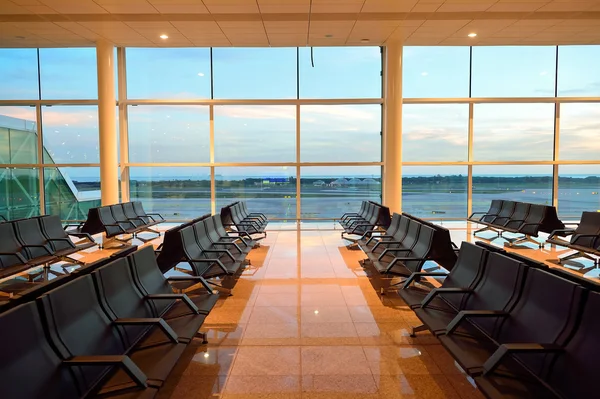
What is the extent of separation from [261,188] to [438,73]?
5.62 metres

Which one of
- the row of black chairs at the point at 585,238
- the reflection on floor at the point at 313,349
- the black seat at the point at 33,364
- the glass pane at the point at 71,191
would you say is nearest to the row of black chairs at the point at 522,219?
the row of black chairs at the point at 585,238

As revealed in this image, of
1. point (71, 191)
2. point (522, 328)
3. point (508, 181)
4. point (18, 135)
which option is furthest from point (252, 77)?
point (522, 328)

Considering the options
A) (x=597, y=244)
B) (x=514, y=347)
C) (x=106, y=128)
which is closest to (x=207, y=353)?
(x=514, y=347)

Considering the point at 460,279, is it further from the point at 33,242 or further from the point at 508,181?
the point at 508,181

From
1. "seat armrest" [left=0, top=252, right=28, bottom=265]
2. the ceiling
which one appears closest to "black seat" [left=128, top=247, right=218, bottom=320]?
"seat armrest" [left=0, top=252, right=28, bottom=265]

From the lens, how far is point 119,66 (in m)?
9.80

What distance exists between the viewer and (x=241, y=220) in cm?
778

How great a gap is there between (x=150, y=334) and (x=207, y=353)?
565 mm

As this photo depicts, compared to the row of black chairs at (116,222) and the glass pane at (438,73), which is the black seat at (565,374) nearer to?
the row of black chairs at (116,222)

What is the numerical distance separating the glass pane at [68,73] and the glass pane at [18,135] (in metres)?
0.87

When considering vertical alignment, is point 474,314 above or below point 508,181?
below

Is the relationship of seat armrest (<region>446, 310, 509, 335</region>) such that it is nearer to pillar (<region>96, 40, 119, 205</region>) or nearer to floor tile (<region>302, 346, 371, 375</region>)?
floor tile (<region>302, 346, 371, 375</region>)

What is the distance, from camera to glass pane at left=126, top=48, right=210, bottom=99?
9.87 metres

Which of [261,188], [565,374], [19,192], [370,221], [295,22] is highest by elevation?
[295,22]
